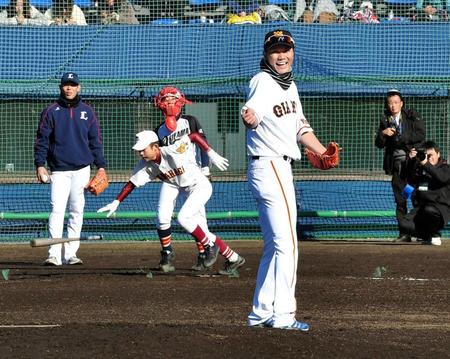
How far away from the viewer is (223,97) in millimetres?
18641

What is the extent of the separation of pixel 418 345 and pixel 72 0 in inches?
550

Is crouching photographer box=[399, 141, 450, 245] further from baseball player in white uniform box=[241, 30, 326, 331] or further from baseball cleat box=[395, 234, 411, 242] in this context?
baseball player in white uniform box=[241, 30, 326, 331]

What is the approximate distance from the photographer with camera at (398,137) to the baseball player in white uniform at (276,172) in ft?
27.8

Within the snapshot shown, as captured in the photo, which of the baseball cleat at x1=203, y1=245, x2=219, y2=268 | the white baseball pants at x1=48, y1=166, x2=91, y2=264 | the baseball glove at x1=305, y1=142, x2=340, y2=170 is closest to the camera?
the baseball glove at x1=305, y1=142, x2=340, y2=170

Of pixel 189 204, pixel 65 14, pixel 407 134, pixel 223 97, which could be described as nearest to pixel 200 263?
pixel 189 204

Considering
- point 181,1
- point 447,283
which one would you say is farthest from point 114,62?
point 447,283

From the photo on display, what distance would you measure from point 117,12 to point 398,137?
651cm

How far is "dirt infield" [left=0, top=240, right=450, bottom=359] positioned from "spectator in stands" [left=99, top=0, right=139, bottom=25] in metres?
5.51

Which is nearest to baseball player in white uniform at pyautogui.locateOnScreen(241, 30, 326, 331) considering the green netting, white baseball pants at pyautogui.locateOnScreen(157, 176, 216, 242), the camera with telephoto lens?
white baseball pants at pyautogui.locateOnScreen(157, 176, 216, 242)

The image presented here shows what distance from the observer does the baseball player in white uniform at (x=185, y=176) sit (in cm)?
1220

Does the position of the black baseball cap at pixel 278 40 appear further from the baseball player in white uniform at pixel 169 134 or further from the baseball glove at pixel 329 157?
the baseball player in white uniform at pixel 169 134

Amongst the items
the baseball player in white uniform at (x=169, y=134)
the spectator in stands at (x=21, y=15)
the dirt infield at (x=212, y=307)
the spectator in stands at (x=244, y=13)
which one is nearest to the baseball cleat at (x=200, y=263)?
the baseball player in white uniform at (x=169, y=134)

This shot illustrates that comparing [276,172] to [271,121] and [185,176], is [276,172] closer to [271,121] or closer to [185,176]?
[271,121]

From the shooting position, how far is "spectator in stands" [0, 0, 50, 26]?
66.3ft
